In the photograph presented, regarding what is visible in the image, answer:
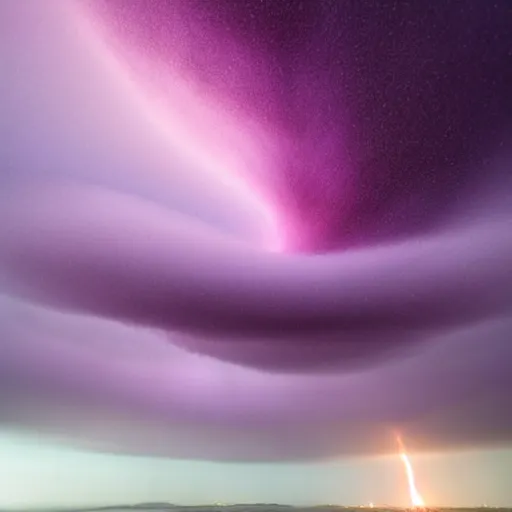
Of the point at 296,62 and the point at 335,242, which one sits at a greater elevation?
the point at 296,62

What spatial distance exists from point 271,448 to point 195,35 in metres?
1.40

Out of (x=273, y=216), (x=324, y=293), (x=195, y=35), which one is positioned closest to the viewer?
(x=195, y=35)

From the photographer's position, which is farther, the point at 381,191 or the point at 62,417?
the point at 62,417

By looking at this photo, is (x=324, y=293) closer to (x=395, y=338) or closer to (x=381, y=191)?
(x=395, y=338)

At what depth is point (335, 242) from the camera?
1.83 m

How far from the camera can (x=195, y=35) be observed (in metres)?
1.38

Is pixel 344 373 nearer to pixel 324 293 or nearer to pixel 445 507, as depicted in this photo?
pixel 324 293

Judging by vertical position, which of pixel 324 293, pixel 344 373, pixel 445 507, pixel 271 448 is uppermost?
pixel 324 293

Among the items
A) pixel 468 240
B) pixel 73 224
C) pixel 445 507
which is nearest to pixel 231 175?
pixel 73 224

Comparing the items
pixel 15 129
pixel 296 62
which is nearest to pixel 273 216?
pixel 296 62

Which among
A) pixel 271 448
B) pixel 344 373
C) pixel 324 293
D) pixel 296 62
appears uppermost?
pixel 296 62

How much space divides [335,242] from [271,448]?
0.78 meters

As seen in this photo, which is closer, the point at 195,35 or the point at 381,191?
the point at 195,35

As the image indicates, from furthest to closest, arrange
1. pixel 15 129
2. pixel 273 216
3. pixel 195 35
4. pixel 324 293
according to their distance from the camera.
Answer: pixel 324 293
pixel 273 216
pixel 15 129
pixel 195 35
